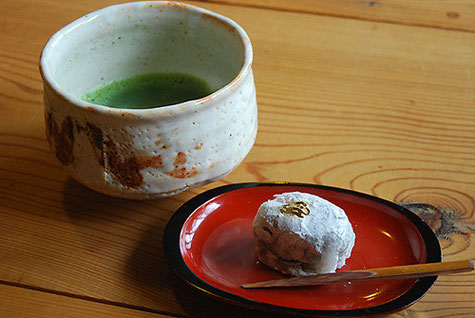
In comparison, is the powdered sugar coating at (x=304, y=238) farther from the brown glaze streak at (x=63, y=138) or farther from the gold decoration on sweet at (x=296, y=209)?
the brown glaze streak at (x=63, y=138)

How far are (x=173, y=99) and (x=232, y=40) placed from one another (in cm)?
11

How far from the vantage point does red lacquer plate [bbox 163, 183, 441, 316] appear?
1.61 feet

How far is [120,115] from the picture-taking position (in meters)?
0.50

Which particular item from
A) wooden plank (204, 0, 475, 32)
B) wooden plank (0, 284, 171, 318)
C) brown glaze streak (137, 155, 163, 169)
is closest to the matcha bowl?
brown glaze streak (137, 155, 163, 169)

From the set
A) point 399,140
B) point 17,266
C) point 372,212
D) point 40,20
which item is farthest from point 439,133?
point 40,20

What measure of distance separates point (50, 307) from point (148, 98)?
28cm

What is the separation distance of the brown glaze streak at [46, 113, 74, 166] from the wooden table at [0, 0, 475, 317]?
79 millimetres

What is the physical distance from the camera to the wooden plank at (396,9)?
95 cm

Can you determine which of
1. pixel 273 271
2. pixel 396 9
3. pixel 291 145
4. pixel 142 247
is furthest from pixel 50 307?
pixel 396 9

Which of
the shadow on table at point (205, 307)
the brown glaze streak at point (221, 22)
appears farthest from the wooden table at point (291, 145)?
the brown glaze streak at point (221, 22)

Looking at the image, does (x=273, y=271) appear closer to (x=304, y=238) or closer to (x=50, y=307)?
(x=304, y=238)

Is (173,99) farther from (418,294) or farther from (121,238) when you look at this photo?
(418,294)

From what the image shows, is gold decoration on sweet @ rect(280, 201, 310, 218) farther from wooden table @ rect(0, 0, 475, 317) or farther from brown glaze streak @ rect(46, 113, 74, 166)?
brown glaze streak @ rect(46, 113, 74, 166)

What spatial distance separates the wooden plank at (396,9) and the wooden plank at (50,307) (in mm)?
611
